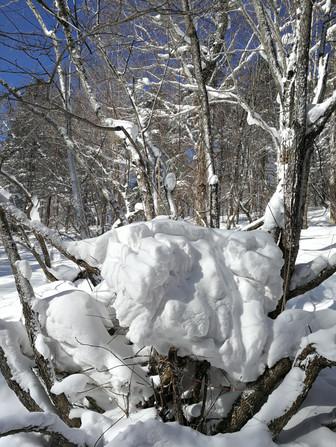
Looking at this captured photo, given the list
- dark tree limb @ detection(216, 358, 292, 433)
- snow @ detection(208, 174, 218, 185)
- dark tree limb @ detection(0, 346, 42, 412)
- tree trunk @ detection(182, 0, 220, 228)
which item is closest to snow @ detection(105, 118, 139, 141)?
tree trunk @ detection(182, 0, 220, 228)

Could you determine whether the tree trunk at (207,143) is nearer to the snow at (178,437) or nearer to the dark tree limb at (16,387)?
the snow at (178,437)

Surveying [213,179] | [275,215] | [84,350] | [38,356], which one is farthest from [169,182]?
[38,356]

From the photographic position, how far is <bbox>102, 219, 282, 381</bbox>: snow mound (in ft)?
4.94

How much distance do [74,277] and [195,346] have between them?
55.5 inches

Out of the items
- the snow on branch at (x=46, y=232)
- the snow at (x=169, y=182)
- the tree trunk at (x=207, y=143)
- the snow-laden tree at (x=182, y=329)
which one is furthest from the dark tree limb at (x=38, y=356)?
the tree trunk at (x=207, y=143)

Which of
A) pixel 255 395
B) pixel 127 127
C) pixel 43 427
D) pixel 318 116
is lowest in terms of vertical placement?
pixel 255 395

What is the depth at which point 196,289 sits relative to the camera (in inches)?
62.9

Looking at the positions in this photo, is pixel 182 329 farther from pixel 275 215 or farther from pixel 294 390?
pixel 275 215

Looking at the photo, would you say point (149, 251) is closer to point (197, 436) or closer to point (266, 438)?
point (197, 436)

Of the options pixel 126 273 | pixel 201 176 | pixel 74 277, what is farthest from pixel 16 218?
pixel 201 176

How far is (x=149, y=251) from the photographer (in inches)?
60.8

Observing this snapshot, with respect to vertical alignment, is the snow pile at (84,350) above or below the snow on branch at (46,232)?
below

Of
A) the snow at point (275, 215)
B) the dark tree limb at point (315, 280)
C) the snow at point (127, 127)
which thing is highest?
the snow at point (127, 127)

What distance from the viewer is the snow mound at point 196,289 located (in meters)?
1.50
